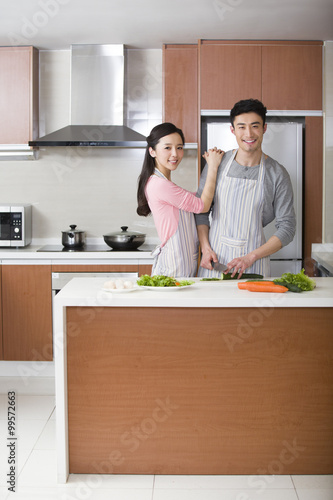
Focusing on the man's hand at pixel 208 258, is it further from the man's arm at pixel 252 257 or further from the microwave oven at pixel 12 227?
the microwave oven at pixel 12 227

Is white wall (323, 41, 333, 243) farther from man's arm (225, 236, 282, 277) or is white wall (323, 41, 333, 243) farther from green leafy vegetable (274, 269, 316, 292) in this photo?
green leafy vegetable (274, 269, 316, 292)

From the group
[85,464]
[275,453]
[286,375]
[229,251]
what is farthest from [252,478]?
[229,251]

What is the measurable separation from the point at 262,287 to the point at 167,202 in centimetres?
72

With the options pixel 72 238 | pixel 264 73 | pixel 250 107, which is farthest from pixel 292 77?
pixel 72 238

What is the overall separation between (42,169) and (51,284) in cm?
105

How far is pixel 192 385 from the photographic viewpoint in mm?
2559

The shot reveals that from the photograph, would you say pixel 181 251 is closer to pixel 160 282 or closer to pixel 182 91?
pixel 160 282

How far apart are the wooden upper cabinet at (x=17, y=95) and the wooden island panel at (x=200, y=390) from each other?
7.28 ft

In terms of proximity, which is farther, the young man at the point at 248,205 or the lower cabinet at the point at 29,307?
the lower cabinet at the point at 29,307

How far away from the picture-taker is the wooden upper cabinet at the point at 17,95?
4312 mm

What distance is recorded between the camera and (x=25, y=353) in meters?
4.14

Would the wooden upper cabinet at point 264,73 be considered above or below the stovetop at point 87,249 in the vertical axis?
above

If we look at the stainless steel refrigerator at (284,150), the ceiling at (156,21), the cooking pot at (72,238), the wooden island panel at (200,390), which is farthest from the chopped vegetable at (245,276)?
the cooking pot at (72,238)

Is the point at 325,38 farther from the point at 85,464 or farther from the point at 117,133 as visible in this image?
the point at 85,464
